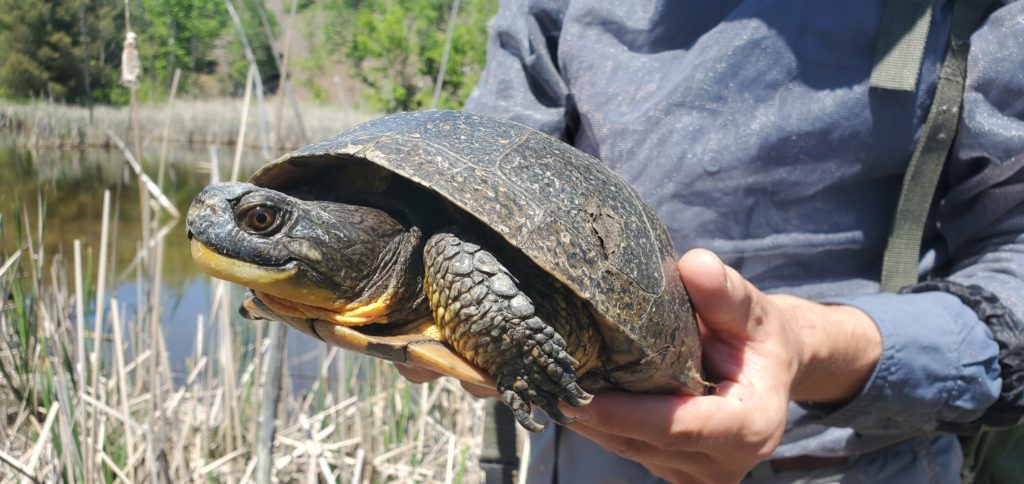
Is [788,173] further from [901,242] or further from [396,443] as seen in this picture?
[396,443]

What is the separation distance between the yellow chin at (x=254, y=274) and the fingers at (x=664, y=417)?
354 millimetres

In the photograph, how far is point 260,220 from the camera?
Answer: 0.85 meters

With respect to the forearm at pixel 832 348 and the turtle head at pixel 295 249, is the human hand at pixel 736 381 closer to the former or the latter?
the forearm at pixel 832 348

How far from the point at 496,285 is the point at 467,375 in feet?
0.36

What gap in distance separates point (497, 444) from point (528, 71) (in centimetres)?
72

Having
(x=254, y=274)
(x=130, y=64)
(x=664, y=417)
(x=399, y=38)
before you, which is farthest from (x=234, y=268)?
(x=399, y=38)

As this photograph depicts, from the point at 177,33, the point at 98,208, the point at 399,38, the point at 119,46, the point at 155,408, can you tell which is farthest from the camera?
the point at 399,38

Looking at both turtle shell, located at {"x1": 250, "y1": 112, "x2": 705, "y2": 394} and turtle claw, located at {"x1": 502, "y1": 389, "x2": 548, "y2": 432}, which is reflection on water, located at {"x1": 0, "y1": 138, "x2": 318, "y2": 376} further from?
turtle claw, located at {"x1": 502, "y1": 389, "x2": 548, "y2": 432}

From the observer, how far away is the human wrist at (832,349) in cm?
105

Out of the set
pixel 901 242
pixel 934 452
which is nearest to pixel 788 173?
pixel 901 242

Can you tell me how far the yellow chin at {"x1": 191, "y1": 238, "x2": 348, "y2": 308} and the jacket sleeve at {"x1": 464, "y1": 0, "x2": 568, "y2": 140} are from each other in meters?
0.60

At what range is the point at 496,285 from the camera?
2.76 feet

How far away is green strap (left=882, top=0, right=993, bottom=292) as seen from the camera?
112cm

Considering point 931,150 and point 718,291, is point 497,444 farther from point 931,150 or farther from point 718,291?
point 931,150
